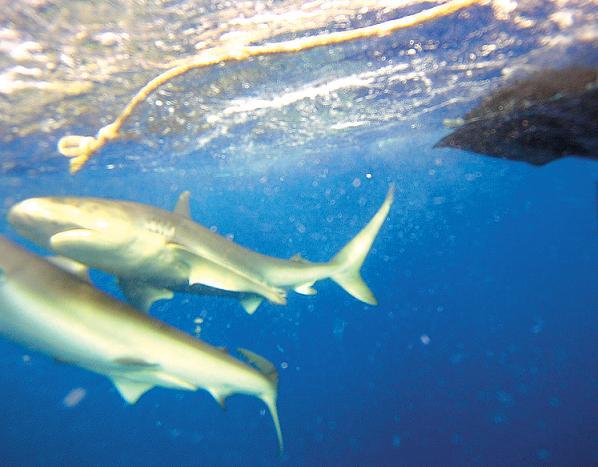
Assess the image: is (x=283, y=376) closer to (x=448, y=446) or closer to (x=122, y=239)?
(x=448, y=446)

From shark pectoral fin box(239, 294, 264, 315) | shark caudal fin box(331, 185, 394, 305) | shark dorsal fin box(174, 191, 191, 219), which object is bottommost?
shark caudal fin box(331, 185, 394, 305)

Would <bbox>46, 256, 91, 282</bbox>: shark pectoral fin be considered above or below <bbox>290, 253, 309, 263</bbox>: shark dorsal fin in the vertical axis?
above

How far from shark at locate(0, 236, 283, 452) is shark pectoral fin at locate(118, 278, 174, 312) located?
92 centimetres

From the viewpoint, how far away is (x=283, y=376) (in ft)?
155

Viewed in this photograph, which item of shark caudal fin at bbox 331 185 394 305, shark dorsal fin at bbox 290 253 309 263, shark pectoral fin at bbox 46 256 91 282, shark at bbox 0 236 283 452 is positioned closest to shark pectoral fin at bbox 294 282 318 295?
shark dorsal fin at bbox 290 253 309 263

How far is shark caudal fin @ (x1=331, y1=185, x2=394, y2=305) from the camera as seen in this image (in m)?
7.25

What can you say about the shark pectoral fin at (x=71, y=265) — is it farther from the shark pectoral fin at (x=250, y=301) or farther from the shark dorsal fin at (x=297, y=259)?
the shark dorsal fin at (x=297, y=259)

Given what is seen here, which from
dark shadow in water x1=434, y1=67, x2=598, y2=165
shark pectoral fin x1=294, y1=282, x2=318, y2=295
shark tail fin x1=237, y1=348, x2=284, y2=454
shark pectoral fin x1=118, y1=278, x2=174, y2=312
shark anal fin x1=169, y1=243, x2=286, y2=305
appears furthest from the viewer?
dark shadow in water x1=434, y1=67, x2=598, y2=165

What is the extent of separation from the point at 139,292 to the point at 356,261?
151 inches

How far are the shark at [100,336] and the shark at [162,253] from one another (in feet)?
1.37

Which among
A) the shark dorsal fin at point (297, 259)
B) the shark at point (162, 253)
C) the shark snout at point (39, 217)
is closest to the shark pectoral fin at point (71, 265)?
the shark at point (162, 253)

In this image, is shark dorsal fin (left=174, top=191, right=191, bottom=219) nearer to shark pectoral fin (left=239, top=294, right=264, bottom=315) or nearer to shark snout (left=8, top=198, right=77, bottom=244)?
shark pectoral fin (left=239, top=294, right=264, bottom=315)

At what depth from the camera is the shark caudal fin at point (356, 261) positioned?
23.8 ft

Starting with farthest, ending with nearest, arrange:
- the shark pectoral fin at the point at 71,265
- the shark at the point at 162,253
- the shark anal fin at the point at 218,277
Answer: the shark anal fin at the point at 218,277 < the shark pectoral fin at the point at 71,265 < the shark at the point at 162,253
